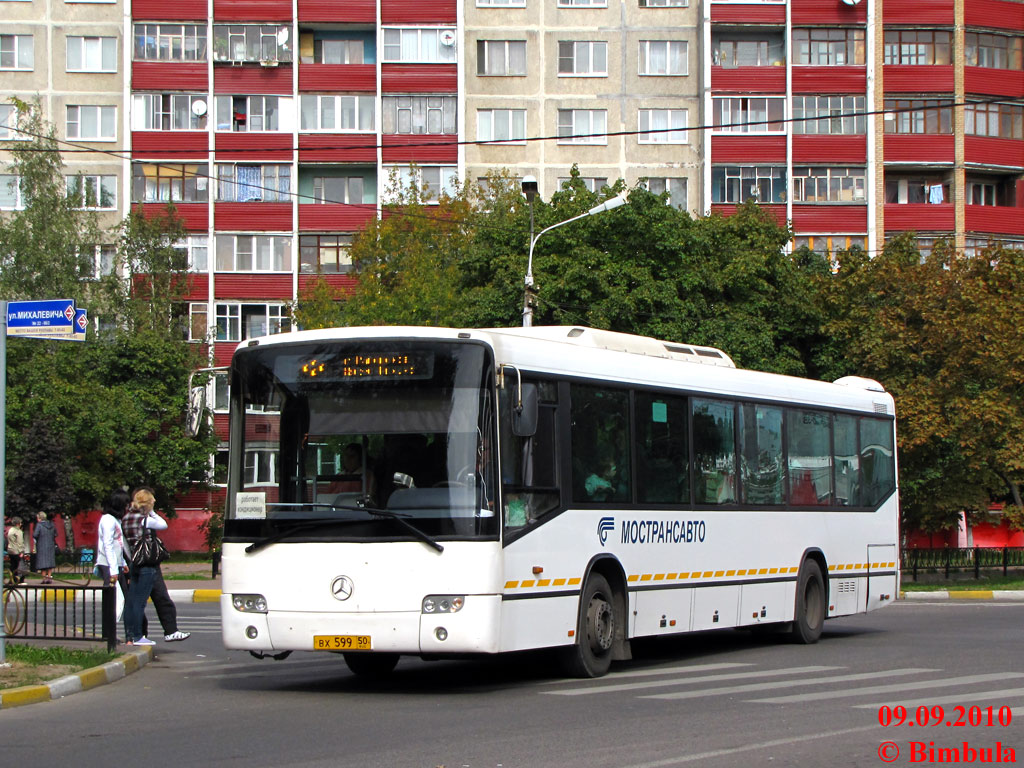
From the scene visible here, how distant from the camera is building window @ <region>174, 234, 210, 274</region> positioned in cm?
5997

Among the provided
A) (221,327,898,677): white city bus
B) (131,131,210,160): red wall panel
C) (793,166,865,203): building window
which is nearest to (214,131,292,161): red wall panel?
(131,131,210,160): red wall panel

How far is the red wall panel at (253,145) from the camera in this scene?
2363 inches

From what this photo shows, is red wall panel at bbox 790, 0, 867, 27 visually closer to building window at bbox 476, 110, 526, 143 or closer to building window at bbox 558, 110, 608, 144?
building window at bbox 558, 110, 608, 144

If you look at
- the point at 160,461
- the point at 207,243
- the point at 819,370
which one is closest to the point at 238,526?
the point at 819,370

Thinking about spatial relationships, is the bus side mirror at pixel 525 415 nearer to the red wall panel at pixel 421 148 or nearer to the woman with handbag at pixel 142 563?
the woman with handbag at pixel 142 563

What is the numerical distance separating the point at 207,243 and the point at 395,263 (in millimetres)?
14756

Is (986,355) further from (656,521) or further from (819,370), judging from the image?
(656,521)

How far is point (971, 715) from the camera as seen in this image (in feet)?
35.4

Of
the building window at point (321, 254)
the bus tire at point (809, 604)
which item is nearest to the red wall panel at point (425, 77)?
the building window at point (321, 254)

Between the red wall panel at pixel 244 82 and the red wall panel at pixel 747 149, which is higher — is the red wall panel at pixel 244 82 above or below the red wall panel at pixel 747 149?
above

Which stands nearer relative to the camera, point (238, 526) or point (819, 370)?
point (238, 526)

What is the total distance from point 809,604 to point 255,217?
4484 cm

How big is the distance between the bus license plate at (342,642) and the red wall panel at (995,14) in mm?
55178

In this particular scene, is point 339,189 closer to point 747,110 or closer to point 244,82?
point 244,82
